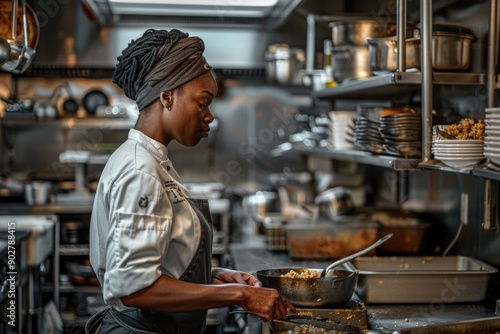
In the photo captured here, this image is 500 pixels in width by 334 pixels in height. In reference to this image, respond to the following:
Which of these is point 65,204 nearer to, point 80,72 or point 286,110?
point 80,72

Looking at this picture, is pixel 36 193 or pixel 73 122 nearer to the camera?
pixel 36 193

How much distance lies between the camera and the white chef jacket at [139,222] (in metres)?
1.88

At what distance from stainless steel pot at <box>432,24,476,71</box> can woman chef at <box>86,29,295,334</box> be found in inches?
42.2

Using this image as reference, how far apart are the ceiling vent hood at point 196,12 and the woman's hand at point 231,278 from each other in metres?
2.86

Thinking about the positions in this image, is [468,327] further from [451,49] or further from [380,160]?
[451,49]

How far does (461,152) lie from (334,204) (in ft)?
6.16

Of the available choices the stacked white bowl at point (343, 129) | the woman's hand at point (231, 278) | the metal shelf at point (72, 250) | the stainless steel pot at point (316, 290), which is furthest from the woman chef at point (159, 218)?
the metal shelf at point (72, 250)

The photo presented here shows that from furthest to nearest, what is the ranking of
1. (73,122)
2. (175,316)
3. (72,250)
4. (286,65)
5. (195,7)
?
(73,122) → (286,65) → (195,7) → (72,250) → (175,316)

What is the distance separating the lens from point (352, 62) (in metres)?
3.61

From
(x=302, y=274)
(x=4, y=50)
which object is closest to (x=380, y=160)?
(x=302, y=274)

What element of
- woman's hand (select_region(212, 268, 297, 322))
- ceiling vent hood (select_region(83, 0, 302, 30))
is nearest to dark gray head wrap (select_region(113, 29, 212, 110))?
woman's hand (select_region(212, 268, 297, 322))

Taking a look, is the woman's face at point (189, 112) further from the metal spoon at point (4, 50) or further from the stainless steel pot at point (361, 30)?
the stainless steel pot at point (361, 30)

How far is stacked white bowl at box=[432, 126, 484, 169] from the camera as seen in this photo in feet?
7.89

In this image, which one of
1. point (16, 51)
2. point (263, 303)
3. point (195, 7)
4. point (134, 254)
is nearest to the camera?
point (134, 254)
